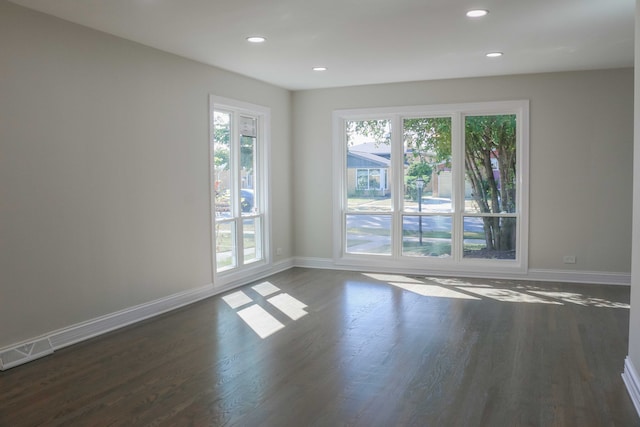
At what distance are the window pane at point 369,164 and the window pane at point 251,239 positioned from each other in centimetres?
146

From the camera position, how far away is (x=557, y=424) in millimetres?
2908

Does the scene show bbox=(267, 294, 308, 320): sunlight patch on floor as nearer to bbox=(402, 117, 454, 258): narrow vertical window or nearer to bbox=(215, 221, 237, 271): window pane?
bbox=(215, 221, 237, 271): window pane

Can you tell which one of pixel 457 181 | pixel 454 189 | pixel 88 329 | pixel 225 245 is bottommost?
pixel 88 329

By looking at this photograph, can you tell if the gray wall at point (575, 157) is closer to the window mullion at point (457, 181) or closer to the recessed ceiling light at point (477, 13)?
the window mullion at point (457, 181)

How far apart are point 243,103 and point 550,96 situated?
12.5ft

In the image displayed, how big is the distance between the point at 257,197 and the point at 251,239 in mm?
591

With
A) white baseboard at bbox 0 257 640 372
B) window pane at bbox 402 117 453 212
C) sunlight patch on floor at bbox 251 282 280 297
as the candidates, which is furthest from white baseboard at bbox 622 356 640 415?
window pane at bbox 402 117 453 212

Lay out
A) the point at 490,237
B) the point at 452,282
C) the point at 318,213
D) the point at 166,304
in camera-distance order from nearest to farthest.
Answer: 1. the point at 166,304
2. the point at 452,282
3. the point at 490,237
4. the point at 318,213

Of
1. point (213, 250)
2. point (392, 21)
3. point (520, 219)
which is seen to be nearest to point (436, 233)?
point (520, 219)

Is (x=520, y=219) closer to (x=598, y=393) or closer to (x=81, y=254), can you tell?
(x=598, y=393)

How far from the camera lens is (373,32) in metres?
4.59

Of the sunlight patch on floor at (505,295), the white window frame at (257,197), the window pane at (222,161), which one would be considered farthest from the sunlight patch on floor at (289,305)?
the sunlight patch on floor at (505,295)

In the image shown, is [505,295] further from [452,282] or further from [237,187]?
[237,187]

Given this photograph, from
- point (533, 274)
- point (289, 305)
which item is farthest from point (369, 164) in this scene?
point (289, 305)
